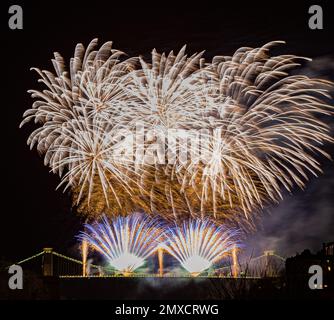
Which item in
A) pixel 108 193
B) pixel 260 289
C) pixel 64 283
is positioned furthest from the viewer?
pixel 64 283

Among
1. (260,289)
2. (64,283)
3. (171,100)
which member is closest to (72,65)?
(171,100)

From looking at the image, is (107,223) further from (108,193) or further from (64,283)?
(64,283)

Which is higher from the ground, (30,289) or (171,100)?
(171,100)

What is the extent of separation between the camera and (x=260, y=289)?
3394 centimetres

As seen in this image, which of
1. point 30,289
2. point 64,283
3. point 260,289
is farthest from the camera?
point 64,283

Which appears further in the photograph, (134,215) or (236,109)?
(134,215)

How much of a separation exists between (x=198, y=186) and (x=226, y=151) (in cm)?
806

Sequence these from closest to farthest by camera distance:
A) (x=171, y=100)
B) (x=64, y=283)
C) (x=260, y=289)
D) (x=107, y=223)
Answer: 1. (x=260, y=289)
2. (x=171, y=100)
3. (x=107, y=223)
4. (x=64, y=283)

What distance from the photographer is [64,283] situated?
70.5 meters

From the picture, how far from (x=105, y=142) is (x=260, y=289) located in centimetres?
1461

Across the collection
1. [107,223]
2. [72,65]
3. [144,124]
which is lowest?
[107,223]

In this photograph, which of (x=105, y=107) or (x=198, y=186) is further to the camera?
(x=198, y=186)

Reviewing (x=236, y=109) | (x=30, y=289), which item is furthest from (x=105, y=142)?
(x=30, y=289)

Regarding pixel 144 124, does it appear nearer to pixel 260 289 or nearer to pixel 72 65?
pixel 72 65
